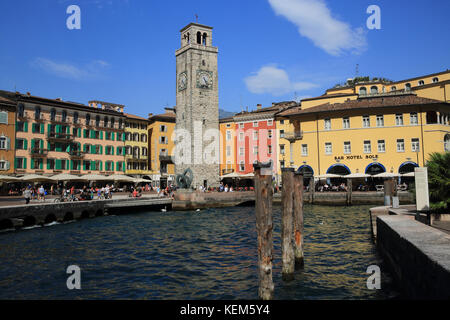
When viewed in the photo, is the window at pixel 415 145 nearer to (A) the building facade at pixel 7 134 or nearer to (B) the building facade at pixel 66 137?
(B) the building facade at pixel 66 137

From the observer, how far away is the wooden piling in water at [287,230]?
10.5 m

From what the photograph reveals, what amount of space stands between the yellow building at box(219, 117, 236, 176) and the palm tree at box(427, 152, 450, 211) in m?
45.5

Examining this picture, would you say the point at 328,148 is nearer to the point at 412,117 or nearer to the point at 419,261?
the point at 412,117

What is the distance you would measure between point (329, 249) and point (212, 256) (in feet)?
16.5

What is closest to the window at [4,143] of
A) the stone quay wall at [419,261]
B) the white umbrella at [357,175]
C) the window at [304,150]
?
the window at [304,150]

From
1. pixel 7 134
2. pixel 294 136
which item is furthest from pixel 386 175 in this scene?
→ pixel 7 134

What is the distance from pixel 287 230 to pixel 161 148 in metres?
53.6

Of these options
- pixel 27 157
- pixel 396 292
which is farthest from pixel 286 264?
pixel 27 157

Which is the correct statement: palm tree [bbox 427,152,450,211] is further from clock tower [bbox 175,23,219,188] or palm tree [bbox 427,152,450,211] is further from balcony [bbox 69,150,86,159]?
balcony [bbox 69,150,86,159]

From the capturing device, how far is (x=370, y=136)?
40750 millimetres

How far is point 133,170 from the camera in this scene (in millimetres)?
56812

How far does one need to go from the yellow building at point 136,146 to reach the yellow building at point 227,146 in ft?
43.1

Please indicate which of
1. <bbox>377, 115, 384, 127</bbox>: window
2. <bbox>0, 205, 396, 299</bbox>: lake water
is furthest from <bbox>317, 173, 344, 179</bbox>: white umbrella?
<bbox>0, 205, 396, 299</bbox>: lake water
